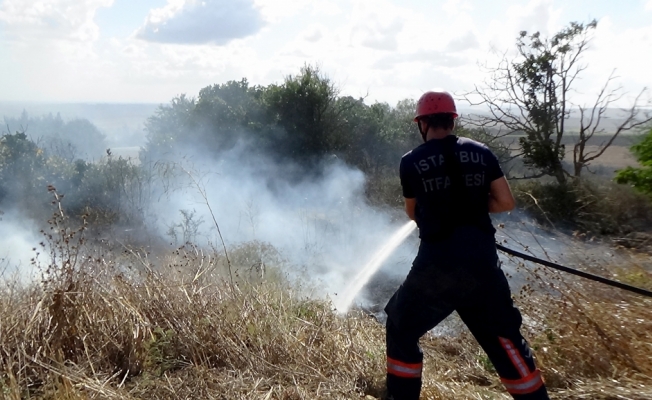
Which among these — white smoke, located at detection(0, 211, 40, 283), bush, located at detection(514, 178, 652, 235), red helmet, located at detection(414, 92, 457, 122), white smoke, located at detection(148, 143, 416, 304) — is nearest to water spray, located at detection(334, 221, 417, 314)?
white smoke, located at detection(148, 143, 416, 304)

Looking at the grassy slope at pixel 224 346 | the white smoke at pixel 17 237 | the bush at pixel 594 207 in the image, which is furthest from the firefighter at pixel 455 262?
the bush at pixel 594 207

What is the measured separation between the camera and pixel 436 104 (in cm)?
329

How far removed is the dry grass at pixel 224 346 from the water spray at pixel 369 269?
3146mm

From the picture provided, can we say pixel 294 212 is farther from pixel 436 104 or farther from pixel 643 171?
pixel 436 104

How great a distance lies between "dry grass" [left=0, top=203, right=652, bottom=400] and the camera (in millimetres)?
3621

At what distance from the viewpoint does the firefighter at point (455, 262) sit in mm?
3105

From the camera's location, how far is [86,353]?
3773mm

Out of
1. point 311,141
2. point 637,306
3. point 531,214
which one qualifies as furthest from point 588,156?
point 637,306

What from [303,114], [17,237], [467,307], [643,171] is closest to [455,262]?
[467,307]

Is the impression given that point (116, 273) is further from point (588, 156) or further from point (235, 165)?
point (588, 156)

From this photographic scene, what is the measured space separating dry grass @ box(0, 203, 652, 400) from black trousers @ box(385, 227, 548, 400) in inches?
21.8

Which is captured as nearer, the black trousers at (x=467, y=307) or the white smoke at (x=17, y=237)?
the black trousers at (x=467, y=307)

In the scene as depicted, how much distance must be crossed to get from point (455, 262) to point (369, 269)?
6.91 m

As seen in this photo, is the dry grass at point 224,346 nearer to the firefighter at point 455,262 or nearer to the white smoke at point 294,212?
the firefighter at point 455,262
